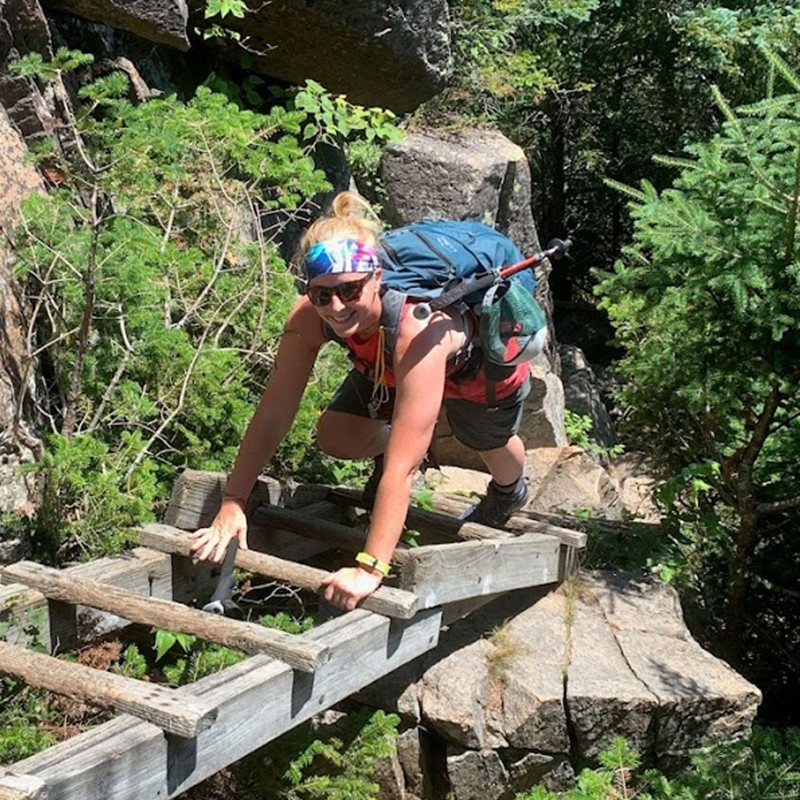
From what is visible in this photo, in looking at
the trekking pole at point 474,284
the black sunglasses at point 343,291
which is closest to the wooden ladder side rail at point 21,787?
the black sunglasses at point 343,291

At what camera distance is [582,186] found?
15047 mm

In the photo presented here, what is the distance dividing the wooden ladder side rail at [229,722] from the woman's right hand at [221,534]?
486mm

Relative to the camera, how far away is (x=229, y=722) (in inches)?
111

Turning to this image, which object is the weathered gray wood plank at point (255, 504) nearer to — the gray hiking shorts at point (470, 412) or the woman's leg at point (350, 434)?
the woman's leg at point (350, 434)

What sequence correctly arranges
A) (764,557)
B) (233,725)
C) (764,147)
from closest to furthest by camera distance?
(233,725) → (764,147) → (764,557)

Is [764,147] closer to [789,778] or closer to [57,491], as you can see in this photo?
[789,778]

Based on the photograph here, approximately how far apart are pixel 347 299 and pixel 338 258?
5.4 inches

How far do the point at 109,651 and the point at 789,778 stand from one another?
8.49ft

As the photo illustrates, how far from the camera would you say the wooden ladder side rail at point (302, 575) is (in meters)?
3.43

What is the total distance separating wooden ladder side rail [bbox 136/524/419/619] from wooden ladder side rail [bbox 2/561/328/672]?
34 centimetres

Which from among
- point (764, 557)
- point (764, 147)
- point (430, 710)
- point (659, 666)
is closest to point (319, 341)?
point (430, 710)

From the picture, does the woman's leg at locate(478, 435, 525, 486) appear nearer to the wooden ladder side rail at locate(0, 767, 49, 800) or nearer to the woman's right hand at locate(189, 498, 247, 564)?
the woman's right hand at locate(189, 498, 247, 564)

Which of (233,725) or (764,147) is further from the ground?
(764,147)

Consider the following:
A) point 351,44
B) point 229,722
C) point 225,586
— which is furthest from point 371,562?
point 351,44
